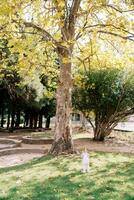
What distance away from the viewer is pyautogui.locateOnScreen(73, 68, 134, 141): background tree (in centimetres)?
2008

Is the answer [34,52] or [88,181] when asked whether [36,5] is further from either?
[88,181]

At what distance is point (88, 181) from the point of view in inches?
378

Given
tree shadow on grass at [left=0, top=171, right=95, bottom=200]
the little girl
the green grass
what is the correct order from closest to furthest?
tree shadow on grass at [left=0, top=171, right=95, bottom=200]
the green grass
the little girl

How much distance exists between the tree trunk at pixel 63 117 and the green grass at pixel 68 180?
1.25m

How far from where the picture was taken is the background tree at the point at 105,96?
65.9 ft

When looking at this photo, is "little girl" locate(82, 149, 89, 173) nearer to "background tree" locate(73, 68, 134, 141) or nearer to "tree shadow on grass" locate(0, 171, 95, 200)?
"tree shadow on grass" locate(0, 171, 95, 200)

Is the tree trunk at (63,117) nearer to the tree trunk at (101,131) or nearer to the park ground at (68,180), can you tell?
the park ground at (68,180)

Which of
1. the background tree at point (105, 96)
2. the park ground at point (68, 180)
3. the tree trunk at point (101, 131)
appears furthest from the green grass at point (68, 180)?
the tree trunk at point (101, 131)

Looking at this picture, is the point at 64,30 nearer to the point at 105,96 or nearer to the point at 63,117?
the point at 63,117

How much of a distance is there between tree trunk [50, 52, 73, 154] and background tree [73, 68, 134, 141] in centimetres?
469

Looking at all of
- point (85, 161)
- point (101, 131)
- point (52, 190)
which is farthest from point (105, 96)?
point (52, 190)

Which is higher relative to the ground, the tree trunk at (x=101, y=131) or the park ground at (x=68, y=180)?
the tree trunk at (x=101, y=131)

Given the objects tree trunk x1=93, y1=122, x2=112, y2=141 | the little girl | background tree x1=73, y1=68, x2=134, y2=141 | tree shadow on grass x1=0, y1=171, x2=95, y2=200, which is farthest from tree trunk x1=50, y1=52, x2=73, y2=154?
tree trunk x1=93, y1=122, x2=112, y2=141

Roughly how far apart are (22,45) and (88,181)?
5316 millimetres
